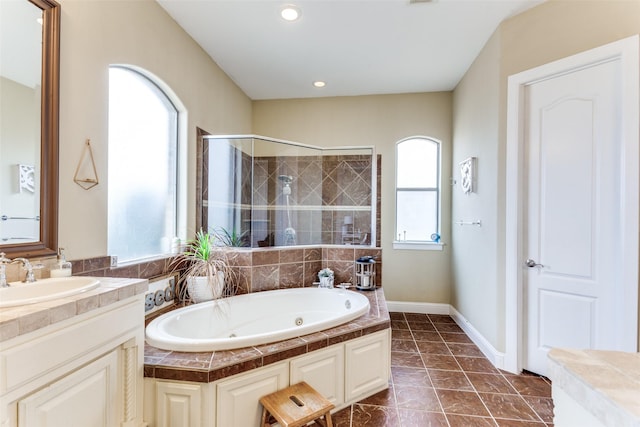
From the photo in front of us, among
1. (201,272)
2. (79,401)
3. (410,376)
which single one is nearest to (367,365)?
(410,376)

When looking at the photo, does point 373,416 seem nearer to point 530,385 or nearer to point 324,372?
point 324,372

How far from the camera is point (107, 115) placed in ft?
5.98

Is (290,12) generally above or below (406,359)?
above

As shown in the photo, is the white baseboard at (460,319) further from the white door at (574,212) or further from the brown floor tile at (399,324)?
the brown floor tile at (399,324)

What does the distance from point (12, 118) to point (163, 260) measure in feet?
4.35

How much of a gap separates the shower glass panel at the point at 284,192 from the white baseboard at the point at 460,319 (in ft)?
3.76

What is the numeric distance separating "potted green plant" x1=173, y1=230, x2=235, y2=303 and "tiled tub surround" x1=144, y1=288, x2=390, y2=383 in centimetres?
77

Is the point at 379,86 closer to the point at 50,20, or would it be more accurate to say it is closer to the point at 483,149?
the point at 483,149

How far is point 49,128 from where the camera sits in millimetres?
1458

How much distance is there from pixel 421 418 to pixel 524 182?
6.30ft

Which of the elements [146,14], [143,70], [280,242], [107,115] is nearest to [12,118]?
[107,115]

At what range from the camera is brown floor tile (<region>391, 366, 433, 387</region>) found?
7.45 feet

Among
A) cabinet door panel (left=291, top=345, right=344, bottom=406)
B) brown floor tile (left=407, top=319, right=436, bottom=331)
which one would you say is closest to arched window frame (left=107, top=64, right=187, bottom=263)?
cabinet door panel (left=291, top=345, right=344, bottom=406)

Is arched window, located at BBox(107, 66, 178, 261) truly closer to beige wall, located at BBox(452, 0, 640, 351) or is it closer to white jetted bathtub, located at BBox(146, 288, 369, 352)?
white jetted bathtub, located at BBox(146, 288, 369, 352)
